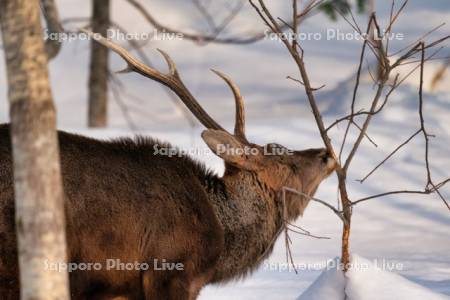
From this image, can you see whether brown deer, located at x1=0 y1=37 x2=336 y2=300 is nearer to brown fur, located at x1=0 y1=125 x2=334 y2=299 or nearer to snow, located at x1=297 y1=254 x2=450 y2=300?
brown fur, located at x1=0 y1=125 x2=334 y2=299

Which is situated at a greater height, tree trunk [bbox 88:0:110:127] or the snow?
tree trunk [bbox 88:0:110:127]

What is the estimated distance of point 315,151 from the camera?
6504mm

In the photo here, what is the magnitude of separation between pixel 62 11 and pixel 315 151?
16415 mm

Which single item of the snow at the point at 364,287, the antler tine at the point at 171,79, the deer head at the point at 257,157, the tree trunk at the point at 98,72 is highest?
the tree trunk at the point at 98,72

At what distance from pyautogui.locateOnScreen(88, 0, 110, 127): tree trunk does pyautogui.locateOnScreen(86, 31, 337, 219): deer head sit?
868 centimetres

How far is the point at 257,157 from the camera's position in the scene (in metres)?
6.28

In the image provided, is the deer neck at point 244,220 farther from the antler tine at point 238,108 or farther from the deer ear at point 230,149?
the antler tine at point 238,108

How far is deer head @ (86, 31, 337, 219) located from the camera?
20.1 ft

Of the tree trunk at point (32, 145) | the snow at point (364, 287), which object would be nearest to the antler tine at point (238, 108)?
the snow at point (364, 287)

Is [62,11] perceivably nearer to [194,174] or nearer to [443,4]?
[443,4]

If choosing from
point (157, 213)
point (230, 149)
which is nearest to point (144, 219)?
point (157, 213)

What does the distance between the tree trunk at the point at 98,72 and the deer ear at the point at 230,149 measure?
889cm

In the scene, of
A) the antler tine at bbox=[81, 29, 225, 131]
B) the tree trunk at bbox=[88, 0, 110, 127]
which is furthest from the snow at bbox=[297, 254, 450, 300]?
the tree trunk at bbox=[88, 0, 110, 127]

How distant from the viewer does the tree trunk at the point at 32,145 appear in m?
3.85
